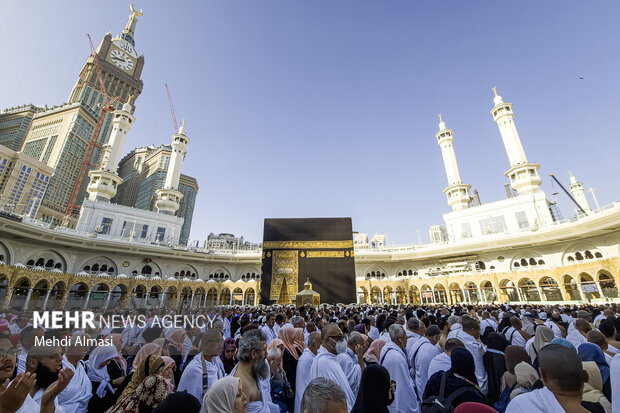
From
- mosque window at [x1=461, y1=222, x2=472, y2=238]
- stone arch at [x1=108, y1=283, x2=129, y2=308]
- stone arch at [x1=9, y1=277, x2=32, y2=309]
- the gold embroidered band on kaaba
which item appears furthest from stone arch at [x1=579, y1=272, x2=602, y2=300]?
stone arch at [x1=9, y1=277, x2=32, y2=309]

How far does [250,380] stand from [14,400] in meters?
1.29

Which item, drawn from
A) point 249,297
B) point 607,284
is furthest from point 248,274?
point 607,284

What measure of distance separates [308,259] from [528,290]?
17287mm

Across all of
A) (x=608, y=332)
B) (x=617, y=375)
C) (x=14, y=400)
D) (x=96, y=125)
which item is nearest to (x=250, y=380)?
(x=14, y=400)

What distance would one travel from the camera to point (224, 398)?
4.45 ft

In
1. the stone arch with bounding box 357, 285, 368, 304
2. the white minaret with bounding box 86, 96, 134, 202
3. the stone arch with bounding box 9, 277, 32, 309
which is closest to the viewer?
the stone arch with bounding box 9, 277, 32, 309

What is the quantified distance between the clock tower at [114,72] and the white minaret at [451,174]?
6558 centimetres

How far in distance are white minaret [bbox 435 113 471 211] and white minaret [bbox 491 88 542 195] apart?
15.1 feet

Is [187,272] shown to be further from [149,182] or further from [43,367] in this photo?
[149,182]

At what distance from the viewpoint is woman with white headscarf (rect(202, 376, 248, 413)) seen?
1337mm

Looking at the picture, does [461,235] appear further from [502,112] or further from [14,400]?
[14,400]

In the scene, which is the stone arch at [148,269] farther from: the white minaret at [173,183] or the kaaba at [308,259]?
the kaaba at [308,259]

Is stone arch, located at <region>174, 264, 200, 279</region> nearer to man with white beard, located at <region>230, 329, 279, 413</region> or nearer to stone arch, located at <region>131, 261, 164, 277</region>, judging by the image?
stone arch, located at <region>131, 261, 164, 277</region>

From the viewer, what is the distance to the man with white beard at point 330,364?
7.60 ft
